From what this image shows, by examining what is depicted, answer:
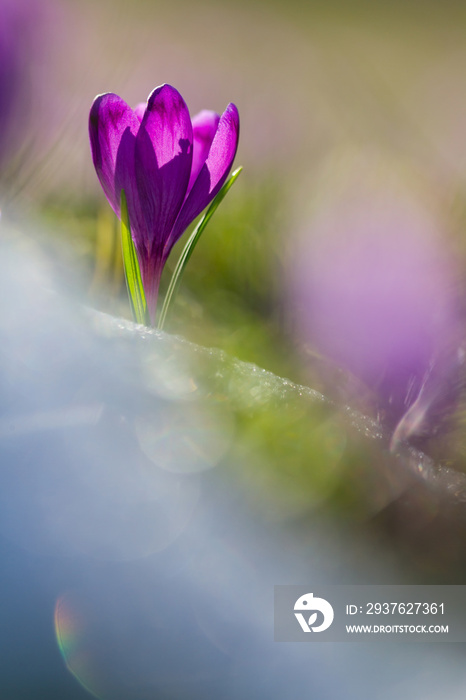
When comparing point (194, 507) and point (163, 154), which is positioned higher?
point (163, 154)

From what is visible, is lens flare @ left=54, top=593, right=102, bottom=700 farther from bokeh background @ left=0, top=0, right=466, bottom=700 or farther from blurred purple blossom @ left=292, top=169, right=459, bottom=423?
blurred purple blossom @ left=292, top=169, right=459, bottom=423

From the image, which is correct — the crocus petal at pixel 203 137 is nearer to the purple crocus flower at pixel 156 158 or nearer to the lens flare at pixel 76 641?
the purple crocus flower at pixel 156 158

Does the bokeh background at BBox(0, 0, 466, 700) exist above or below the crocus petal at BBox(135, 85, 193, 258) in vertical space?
below

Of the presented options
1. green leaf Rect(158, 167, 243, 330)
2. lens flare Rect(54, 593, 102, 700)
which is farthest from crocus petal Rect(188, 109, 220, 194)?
lens flare Rect(54, 593, 102, 700)

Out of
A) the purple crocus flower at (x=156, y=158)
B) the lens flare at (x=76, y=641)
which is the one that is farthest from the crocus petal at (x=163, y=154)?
the lens flare at (x=76, y=641)

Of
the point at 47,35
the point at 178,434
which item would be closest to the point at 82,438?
the point at 178,434

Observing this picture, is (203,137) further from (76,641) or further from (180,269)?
(76,641)

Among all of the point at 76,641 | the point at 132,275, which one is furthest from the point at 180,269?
the point at 76,641
